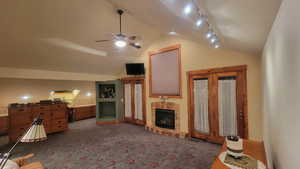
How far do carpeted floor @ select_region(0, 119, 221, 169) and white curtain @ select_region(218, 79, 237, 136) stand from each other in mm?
593

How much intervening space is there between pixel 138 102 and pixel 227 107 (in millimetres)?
3751

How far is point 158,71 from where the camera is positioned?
5316 mm

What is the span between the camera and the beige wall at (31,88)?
549 centimetres

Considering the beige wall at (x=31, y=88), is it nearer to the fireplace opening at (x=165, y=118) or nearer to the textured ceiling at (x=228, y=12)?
the fireplace opening at (x=165, y=118)

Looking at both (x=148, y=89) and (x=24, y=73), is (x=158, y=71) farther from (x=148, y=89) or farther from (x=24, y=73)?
(x=24, y=73)

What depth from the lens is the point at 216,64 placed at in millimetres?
3930

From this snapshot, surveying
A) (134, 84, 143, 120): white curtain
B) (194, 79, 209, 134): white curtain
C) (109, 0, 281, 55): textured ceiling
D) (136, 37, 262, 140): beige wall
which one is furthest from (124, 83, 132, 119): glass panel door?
(109, 0, 281, 55): textured ceiling

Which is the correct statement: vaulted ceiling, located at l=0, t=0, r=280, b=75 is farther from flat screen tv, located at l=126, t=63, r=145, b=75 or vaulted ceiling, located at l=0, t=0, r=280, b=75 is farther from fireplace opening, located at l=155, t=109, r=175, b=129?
fireplace opening, located at l=155, t=109, r=175, b=129

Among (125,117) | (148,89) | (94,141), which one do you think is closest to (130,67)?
(148,89)

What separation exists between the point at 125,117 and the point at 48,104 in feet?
10.9

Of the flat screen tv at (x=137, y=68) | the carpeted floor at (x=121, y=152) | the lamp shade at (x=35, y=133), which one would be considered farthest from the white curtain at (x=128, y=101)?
the lamp shade at (x=35, y=133)

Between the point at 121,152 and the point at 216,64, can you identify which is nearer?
the point at 121,152

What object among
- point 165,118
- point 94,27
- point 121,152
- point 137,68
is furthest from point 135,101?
point 94,27

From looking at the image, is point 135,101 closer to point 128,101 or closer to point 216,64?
point 128,101
